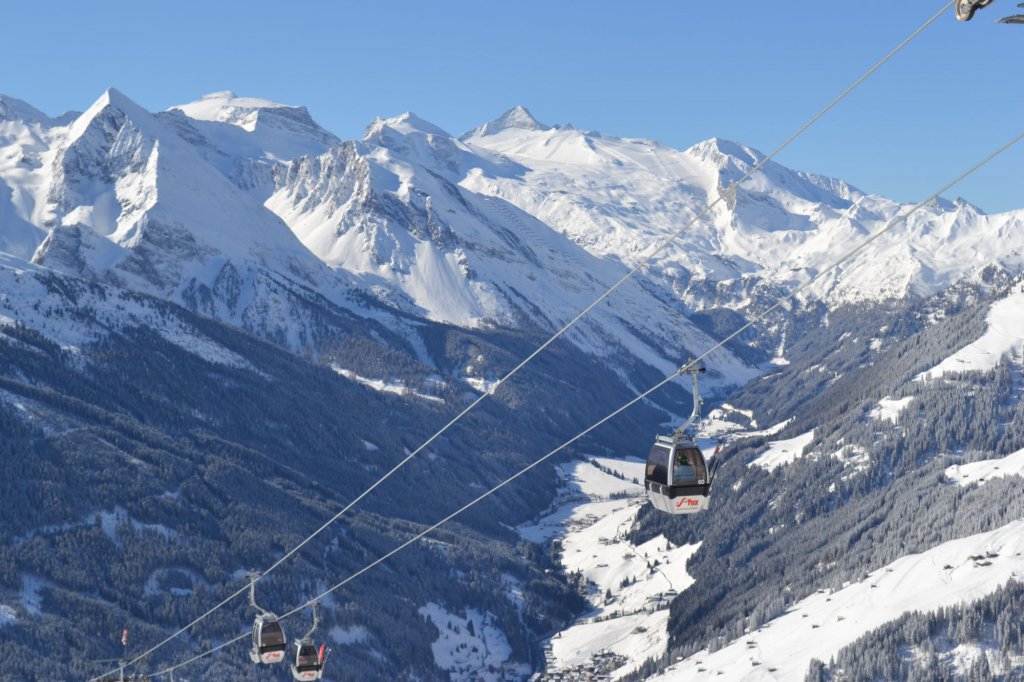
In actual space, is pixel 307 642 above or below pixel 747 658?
below

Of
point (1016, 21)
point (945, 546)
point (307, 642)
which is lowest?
point (307, 642)

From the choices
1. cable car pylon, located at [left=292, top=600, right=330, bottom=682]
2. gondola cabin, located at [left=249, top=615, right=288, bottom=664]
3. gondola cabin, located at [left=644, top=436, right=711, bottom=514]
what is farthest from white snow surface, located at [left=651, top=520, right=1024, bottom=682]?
gondola cabin, located at [left=644, top=436, right=711, bottom=514]

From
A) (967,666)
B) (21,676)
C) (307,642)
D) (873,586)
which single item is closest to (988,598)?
(967,666)

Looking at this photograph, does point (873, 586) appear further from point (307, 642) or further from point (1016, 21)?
point (1016, 21)

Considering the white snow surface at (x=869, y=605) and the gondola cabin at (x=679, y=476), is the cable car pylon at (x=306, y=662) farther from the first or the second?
the white snow surface at (x=869, y=605)

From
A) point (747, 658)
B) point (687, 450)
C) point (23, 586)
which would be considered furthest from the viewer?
point (23, 586)

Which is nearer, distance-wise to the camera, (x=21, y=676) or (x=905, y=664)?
(x=905, y=664)

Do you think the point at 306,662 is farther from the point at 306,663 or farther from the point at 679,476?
the point at 679,476

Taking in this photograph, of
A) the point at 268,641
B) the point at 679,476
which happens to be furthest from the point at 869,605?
the point at 679,476
